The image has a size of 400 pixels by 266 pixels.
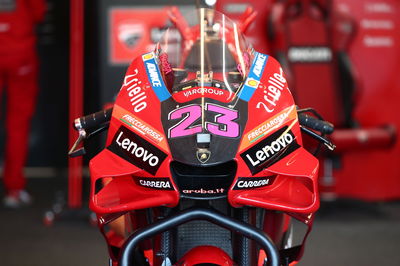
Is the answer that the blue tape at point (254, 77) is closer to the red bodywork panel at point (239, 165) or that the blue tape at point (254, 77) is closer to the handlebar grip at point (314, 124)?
the red bodywork panel at point (239, 165)

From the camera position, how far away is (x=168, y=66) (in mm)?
3000

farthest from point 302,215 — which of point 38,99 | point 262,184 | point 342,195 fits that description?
point 38,99

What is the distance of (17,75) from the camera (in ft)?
20.5

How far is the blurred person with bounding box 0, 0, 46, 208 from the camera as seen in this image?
6176 mm

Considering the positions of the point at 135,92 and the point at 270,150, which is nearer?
the point at 270,150

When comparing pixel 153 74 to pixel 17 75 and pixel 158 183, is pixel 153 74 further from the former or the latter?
pixel 17 75

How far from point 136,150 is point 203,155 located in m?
0.25

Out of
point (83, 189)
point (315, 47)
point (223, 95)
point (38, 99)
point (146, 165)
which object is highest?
point (223, 95)

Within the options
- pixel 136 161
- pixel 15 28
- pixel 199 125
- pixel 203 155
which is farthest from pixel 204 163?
pixel 15 28

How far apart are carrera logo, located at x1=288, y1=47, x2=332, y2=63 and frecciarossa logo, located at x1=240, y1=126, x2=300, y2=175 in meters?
3.55

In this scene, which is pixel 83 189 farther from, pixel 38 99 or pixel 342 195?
pixel 342 195

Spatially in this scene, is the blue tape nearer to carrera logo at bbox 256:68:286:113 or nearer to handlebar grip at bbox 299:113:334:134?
carrera logo at bbox 256:68:286:113

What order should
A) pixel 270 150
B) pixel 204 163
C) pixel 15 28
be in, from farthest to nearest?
1. pixel 15 28
2. pixel 270 150
3. pixel 204 163

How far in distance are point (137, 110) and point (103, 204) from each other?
34 centimetres
